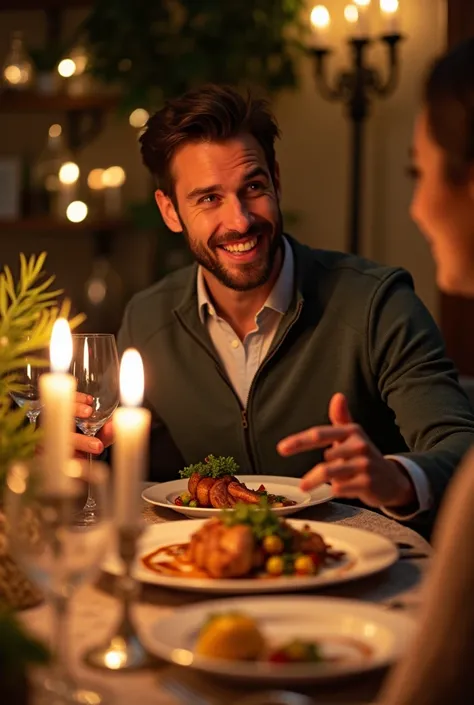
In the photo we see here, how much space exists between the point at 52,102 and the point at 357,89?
152cm

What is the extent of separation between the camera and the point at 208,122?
2.51 meters

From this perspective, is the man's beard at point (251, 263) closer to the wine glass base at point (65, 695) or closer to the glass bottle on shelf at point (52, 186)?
the wine glass base at point (65, 695)

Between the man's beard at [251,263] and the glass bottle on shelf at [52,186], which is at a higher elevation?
the glass bottle on shelf at [52,186]

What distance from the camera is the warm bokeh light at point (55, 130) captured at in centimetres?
554

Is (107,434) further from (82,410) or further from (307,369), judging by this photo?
(307,369)

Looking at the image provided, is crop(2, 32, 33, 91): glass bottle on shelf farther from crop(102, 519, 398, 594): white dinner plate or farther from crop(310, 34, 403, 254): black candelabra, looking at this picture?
crop(102, 519, 398, 594): white dinner plate

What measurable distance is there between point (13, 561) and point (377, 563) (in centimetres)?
44

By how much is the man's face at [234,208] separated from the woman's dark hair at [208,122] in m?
0.02

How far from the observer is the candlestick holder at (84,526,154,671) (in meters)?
1.06

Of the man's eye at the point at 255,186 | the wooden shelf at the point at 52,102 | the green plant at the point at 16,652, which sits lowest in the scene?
the green plant at the point at 16,652

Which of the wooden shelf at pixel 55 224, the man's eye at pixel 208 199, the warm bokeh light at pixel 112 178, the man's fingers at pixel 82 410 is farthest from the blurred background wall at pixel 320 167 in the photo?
the man's fingers at pixel 82 410

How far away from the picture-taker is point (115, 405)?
5.87 ft

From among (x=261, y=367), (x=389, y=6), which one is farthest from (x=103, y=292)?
(x=261, y=367)

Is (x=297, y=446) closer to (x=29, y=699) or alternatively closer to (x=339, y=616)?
(x=339, y=616)
